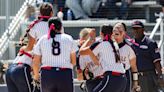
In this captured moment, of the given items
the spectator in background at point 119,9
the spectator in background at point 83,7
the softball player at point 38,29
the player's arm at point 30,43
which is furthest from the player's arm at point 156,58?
the spectator in background at point 83,7

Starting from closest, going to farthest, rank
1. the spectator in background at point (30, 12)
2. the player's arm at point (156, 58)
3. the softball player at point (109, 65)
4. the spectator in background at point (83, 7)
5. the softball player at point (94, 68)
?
the softball player at point (109, 65)
the softball player at point (94, 68)
the player's arm at point (156, 58)
the spectator in background at point (30, 12)
the spectator in background at point (83, 7)

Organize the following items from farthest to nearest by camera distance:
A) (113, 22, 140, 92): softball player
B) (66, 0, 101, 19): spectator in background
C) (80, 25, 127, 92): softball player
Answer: (66, 0, 101, 19): spectator in background < (113, 22, 140, 92): softball player < (80, 25, 127, 92): softball player

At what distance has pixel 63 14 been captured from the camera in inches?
712

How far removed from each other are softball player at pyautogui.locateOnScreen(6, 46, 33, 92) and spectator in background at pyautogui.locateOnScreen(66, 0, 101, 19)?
589cm

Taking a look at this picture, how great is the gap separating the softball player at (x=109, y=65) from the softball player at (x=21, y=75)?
1.33 m

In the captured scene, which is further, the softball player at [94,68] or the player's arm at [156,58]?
the player's arm at [156,58]

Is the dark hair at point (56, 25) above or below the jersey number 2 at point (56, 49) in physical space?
above

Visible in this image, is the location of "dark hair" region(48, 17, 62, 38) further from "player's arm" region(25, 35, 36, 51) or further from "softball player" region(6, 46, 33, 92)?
"softball player" region(6, 46, 33, 92)

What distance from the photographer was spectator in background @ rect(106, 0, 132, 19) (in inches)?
703

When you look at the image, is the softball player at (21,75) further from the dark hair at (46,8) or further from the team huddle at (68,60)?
the dark hair at (46,8)

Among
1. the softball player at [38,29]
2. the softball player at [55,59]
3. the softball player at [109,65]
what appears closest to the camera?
the softball player at [55,59]

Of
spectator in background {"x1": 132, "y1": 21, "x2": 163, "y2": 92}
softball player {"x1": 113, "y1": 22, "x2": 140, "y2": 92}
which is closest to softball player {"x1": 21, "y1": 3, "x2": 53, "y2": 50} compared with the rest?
softball player {"x1": 113, "y1": 22, "x2": 140, "y2": 92}

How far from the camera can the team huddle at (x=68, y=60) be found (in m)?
10.8

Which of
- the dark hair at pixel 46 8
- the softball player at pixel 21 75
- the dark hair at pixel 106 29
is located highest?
the dark hair at pixel 46 8
